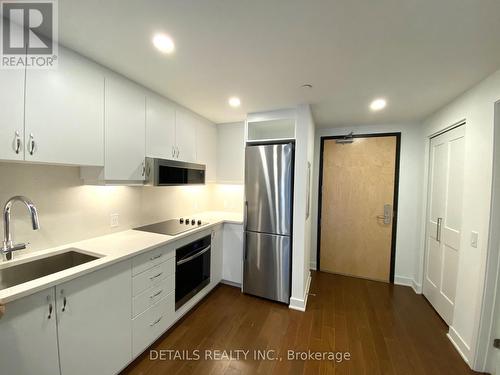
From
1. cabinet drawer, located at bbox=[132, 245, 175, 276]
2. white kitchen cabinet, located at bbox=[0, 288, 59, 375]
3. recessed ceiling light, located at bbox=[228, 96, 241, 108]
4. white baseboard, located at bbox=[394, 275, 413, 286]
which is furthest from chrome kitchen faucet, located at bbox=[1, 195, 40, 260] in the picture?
white baseboard, located at bbox=[394, 275, 413, 286]

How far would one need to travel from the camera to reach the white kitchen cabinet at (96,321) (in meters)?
1.19

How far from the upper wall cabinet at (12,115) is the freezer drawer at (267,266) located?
210 centimetres

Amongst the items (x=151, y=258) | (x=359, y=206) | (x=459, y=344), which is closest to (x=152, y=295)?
(x=151, y=258)

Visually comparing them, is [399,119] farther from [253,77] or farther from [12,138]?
[12,138]

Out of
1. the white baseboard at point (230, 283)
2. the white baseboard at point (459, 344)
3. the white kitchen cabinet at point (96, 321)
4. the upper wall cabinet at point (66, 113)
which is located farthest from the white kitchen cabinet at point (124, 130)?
the white baseboard at point (459, 344)

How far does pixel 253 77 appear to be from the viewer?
5.69 feet

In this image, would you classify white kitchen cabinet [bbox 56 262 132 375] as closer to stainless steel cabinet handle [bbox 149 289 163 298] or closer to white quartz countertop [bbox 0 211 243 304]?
white quartz countertop [bbox 0 211 243 304]

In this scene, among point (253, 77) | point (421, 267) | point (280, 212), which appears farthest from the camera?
point (421, 267)

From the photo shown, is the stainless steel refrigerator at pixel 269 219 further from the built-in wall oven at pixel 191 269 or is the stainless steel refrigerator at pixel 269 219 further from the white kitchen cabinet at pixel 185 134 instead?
the white kitchen cabinet at pixel 185 134

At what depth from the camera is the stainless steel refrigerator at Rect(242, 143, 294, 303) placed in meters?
2.37

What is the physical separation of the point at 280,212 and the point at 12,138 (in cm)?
219

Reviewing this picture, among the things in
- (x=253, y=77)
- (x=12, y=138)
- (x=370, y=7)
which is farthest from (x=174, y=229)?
(x=370, y=7)

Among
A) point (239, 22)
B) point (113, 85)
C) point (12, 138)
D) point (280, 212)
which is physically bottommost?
point (280, 212)

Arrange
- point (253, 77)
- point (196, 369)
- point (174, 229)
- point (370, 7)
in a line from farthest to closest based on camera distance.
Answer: point (174, 229) → point (253, 77) → point (196, 369) → point (370, 7)
